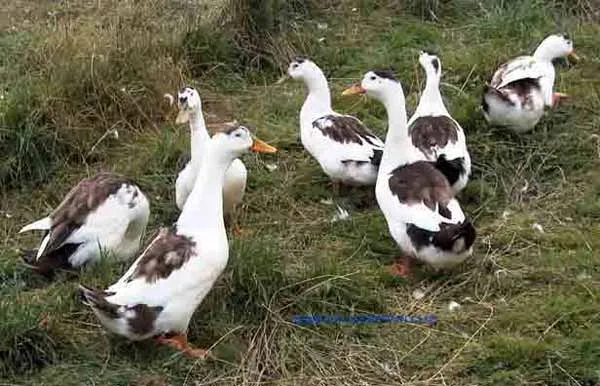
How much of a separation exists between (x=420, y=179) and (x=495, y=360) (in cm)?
124

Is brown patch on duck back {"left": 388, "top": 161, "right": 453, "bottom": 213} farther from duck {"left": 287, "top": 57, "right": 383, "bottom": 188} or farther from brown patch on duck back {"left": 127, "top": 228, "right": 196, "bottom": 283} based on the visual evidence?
brown patch on duck back {"left": 127, "top": 228, "right": 196, "bottom": 283}

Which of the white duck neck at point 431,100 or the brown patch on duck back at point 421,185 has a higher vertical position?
the brown patch on duck back at point 421,185

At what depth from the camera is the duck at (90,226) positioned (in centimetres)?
520

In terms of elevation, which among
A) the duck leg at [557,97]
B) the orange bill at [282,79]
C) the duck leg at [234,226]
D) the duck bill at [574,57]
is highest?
the duck leg at [234,226]

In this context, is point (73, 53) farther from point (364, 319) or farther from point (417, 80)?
point (364, 319)

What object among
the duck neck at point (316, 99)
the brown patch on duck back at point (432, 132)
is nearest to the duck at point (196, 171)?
the duck neck at point (316, 99)

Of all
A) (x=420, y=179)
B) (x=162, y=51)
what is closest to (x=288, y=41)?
(x=162, y=51)

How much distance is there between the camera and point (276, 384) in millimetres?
4426

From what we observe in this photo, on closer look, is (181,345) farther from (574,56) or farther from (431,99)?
(574,56)

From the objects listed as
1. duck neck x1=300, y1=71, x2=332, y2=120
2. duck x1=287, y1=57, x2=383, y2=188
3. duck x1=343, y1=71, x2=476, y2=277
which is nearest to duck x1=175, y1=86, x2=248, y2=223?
duck x1=287, y1=57, x2=383, y2=188

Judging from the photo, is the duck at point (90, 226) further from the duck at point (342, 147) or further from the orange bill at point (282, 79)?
the orange bill at point (282, 79)

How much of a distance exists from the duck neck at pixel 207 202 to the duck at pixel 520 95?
2.28 meters

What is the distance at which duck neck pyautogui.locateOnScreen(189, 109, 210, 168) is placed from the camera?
5.78 m

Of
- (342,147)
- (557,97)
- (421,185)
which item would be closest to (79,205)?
(342,147)
